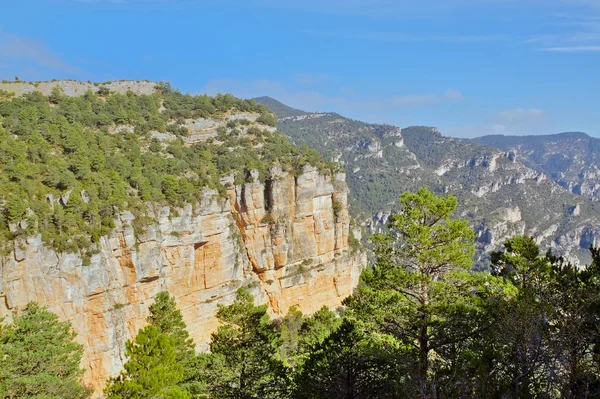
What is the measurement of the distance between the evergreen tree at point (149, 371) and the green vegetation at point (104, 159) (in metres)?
18.3

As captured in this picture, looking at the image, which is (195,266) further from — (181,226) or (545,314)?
(545,314)

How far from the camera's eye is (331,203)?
62406 millimetres

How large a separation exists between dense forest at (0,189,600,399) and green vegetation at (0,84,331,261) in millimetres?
14861

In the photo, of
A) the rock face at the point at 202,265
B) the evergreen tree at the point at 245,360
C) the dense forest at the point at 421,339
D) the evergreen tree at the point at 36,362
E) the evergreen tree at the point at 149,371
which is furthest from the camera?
the rock face at the point at 202,265

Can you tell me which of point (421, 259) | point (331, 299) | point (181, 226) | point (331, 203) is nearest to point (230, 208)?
point (181, 226)

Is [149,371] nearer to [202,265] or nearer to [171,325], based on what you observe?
[171,325]

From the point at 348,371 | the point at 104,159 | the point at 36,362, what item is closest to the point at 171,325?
the point at 36,362

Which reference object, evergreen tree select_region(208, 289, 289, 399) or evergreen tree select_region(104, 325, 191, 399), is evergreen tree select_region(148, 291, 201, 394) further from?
evergreen tree select_region(104, 325, 191, 399)

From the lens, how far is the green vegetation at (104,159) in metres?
34.8

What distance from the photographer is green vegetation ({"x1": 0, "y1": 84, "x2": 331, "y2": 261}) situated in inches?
1372

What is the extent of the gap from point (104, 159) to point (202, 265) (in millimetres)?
14807

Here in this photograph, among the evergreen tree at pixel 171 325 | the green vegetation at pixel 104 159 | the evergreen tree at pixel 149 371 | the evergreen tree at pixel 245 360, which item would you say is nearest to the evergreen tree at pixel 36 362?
the evergreen tree at pixel 149 371

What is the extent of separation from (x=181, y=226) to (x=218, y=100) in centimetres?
3397

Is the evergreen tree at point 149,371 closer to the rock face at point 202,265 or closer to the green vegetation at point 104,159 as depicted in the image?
the rock face at point 202,265
